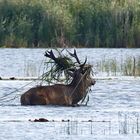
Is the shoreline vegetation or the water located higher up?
the shoreline vegetation

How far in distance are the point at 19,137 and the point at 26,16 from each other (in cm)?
2871

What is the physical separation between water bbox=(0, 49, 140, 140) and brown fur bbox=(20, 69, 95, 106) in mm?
253

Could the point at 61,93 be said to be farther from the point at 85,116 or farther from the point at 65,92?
the point at 85,116

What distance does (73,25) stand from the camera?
46.0m

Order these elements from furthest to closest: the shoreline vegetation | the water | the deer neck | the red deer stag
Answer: the shoreline vegetation, the deer neck, the red deer stag, the water

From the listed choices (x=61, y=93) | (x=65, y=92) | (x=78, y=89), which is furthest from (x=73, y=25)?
(x=61, y=93)

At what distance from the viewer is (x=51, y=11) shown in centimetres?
4612

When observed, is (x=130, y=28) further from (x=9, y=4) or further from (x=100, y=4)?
(x=9, y=4)

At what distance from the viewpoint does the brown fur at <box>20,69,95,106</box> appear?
73.9 ft

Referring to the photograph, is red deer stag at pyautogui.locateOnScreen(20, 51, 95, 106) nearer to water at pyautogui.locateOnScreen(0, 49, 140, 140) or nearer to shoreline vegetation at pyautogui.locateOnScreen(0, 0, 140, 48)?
water at pyautogui.locateOnScreen(0, 49, 140, 140)

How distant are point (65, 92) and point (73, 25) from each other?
23.4 metres

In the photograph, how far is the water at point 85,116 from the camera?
60.2 feet

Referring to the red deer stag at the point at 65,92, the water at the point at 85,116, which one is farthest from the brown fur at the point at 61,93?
Answer: the water at the point at 85,116

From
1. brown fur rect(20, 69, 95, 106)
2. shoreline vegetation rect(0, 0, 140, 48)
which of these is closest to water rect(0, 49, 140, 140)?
brown fur rect(20, 69, 95, 106)
